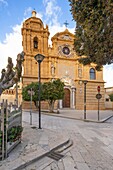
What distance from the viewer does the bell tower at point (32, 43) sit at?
24.3 m

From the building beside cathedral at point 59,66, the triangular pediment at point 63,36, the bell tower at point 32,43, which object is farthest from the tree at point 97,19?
the triangular pediment at point 63,36

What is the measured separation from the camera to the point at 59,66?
2633cm

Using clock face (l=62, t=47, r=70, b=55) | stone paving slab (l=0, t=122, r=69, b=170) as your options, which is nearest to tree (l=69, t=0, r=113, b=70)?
stone paving slab (l=0, t=122, r=69, b=170)

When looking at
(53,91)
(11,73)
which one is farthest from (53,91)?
(11,73)

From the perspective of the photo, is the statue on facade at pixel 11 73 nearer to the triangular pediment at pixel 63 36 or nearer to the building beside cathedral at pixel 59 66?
the building beside cathedral at pixel 59 66

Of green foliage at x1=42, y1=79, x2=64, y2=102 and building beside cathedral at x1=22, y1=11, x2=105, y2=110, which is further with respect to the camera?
building beside cathedral at x1=22, y1=11, x2=105, y2=110

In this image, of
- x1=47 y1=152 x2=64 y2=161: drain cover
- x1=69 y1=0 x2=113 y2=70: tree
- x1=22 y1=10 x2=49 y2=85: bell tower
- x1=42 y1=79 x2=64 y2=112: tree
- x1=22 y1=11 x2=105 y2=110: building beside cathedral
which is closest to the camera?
x1=47 y1=152 x2=64 y2=161: drain cover

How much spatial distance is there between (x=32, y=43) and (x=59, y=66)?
543cm

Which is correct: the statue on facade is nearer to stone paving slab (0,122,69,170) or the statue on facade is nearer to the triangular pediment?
stone paving slab (0,122,69,170)

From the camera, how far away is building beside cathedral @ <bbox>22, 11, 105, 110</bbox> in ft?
81.3

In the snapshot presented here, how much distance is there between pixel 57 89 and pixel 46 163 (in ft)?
46.8

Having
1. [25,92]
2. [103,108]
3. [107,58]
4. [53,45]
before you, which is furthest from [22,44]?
[107,58]

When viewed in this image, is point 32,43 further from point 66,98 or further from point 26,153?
point 26,153

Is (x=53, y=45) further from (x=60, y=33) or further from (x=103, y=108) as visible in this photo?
(x=103, y=108)
